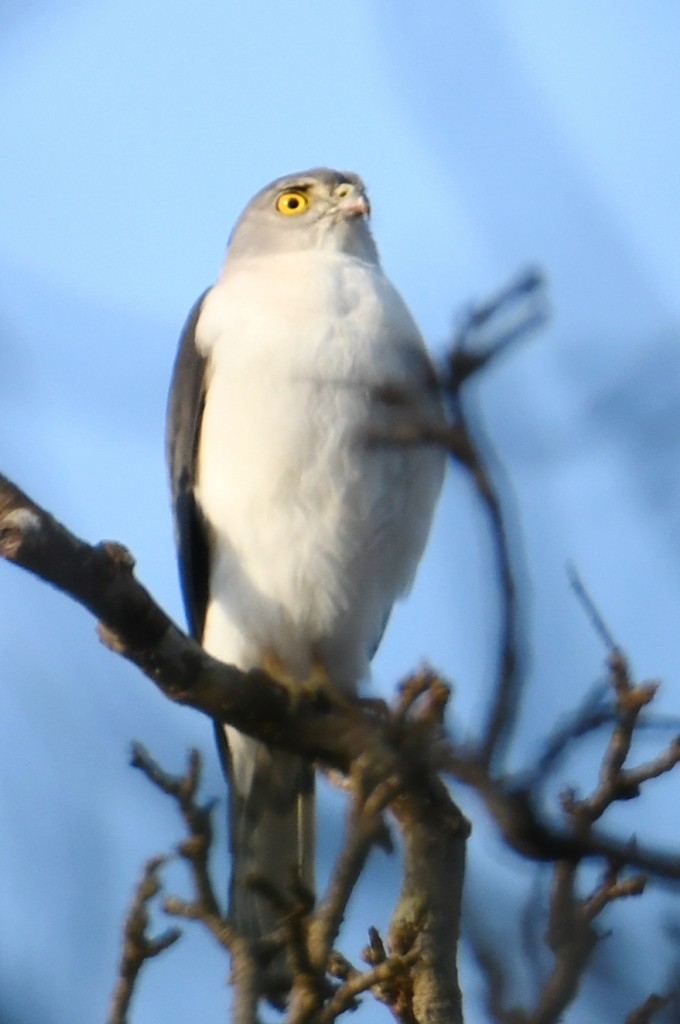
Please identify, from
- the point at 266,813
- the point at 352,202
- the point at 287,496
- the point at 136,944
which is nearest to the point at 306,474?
the point at 287,496

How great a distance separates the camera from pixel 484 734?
2006 mm

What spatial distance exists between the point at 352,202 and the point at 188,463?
58.2 inches

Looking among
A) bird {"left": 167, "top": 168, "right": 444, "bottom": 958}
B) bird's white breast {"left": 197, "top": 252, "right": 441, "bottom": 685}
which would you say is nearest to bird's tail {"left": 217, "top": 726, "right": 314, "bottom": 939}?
bird {"left": 167, "top": 168, "right": 444, "bottom": 958}

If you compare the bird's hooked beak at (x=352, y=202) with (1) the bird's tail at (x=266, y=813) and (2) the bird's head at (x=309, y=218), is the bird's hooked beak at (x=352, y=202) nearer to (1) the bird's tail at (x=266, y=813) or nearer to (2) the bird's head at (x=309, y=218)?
(2) the bird's head at (x=309, y=218)

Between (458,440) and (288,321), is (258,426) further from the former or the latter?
(458,440)

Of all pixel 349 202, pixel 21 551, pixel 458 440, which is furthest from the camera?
pixel 349 202

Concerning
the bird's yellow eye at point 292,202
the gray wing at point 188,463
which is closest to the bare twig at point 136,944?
the gray wing at point 188,463

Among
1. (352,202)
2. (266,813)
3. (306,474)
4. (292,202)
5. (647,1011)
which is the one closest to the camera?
(647,1011)

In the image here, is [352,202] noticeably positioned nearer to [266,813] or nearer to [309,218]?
[309,218]

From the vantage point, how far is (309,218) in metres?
6.45

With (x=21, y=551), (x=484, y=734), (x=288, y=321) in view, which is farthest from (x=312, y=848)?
(x=484, y=734)

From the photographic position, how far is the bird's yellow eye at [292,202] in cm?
655

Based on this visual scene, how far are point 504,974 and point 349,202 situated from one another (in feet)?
13.9

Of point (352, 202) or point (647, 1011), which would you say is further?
point (352, 202)
